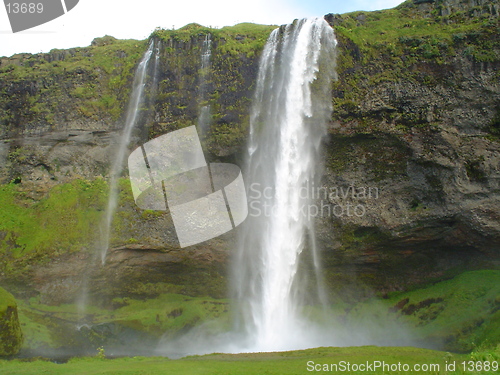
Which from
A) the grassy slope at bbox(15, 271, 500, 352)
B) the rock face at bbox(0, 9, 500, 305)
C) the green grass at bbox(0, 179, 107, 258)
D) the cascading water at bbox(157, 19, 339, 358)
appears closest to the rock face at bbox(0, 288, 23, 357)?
the grassy slope at bbox(15, 271, 500, 352)

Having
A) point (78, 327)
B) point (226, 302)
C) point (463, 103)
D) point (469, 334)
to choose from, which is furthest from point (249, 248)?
point (463, 103)

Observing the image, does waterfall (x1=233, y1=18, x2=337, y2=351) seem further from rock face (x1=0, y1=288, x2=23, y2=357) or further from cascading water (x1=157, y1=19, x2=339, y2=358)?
rock face (x1=0, y1=288, x2=23, y2=357)

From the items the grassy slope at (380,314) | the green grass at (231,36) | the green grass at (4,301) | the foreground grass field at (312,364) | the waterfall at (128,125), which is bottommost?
the grassy slope at (380,314)

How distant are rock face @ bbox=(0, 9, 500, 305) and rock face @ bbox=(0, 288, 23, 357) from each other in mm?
5135

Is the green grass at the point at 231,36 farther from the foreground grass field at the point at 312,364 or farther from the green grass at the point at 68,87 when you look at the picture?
the foreground grass field at the point at 312,364

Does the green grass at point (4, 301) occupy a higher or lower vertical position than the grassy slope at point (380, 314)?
higher

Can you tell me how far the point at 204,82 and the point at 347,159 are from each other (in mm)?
10763

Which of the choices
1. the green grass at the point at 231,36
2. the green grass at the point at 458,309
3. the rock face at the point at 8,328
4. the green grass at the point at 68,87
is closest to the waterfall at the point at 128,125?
the green grass at the point at 68,87

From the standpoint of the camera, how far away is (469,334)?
744 inches

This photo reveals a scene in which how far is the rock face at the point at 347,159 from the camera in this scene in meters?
22.8

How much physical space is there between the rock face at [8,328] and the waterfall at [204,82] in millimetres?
14429

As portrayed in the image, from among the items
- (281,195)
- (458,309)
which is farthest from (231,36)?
(458,309)

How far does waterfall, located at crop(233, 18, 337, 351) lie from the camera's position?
23922 millimetres

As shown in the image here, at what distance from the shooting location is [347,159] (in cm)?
2502
